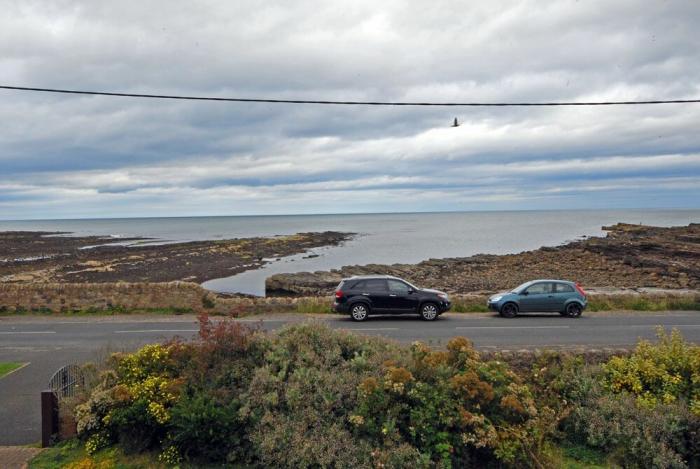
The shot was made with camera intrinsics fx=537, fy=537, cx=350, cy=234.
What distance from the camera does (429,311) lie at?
798 inches

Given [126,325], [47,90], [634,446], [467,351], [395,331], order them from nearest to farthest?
[634,446], [467,351], [47,90], [395,331], [126,325]

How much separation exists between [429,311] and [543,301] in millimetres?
4828

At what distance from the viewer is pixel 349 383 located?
871 cm

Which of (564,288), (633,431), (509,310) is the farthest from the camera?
(564,288)

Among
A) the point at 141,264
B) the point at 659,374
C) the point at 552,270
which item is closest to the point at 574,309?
the point at 659,374

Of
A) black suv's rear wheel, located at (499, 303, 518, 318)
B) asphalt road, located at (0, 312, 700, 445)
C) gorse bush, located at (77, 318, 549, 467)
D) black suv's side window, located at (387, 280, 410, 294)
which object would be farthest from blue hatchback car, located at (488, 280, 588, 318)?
gorse bush, located at (77, 318, 549, 467)

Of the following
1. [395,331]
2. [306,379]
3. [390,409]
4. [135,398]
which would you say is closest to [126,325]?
[395,331]

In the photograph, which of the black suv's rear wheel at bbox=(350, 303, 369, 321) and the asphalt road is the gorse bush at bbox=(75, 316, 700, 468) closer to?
the asphalt road

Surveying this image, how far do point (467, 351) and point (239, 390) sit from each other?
388cm

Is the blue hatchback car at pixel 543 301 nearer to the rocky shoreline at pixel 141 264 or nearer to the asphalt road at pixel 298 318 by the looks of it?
the asphalt road at pixel 298 318

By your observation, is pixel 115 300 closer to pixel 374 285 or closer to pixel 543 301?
pixel 374 285

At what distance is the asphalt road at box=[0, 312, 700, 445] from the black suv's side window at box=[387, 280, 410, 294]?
110cm

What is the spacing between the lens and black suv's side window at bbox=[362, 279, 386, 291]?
20484mm

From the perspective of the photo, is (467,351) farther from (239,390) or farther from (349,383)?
(239,390)
